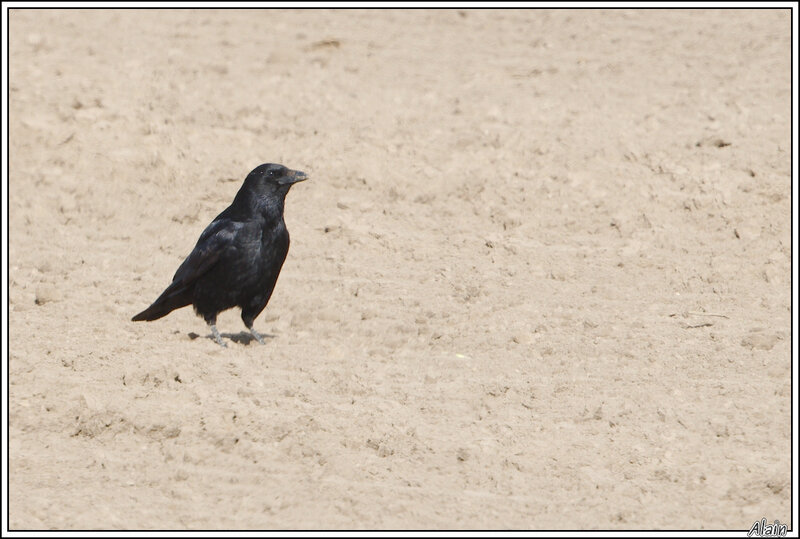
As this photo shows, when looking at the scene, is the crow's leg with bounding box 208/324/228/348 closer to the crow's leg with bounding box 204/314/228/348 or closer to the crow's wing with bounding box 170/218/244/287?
the crow's leg with bounding box 204/314/228/348

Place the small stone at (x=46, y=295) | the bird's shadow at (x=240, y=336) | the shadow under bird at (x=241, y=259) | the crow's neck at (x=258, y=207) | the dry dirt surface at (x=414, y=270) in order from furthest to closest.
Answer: the small stone at (x=46, y=295)
the bird's shadow at (x=240, y=336)
the crow's neck at (x=258, y=207)
the shadow under bird at (x=241, y=259)
the dry dirt surface at (x=414, y=270)

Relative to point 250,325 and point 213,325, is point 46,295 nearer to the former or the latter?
point 213,325

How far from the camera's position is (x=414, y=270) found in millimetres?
9438

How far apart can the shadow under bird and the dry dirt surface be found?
290 mm

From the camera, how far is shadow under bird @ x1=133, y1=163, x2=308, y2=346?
816cm

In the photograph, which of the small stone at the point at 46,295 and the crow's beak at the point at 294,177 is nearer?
the crow's beak at the point at 294,177

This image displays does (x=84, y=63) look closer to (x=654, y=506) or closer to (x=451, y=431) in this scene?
(x=451, y=431)

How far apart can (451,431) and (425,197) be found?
3855 mm

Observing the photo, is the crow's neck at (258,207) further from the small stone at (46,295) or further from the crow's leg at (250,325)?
the small stone at (46,295)

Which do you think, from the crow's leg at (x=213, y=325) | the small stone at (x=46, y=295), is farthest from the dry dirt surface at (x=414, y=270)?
the crow's leg at (x=213, y=325)

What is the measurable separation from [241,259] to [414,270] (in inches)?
70.7

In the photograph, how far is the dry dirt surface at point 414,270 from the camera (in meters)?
6.40

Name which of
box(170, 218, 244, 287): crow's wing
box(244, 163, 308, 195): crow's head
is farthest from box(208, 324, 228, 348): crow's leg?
box(244, 163, 308, 195): crow's head

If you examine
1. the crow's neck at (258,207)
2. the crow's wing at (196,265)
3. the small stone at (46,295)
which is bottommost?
the small stone at (46,295)
